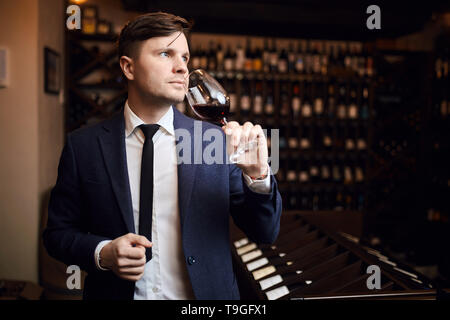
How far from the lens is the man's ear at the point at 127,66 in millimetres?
1112

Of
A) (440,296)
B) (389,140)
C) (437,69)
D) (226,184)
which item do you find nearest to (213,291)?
(226,184)

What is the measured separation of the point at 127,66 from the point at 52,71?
8.87ft

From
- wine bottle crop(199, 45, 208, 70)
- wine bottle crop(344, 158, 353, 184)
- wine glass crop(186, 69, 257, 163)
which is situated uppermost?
wine bottle crop(199, 45, 208, 70)

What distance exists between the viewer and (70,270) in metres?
1.26

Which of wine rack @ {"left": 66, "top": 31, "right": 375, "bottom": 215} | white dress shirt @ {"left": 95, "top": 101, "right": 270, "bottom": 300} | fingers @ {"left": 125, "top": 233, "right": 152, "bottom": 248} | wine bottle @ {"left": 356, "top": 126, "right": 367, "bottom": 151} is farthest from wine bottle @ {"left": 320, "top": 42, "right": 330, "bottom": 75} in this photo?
fingers @ {"left": 125, "top": 233, "right": 152, "bottom": 248}

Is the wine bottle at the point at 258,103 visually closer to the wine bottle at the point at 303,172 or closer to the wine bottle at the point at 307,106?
the wine bottle at the point at 307,106

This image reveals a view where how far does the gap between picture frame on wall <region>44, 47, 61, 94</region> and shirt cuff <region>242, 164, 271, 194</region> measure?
2.87 metres

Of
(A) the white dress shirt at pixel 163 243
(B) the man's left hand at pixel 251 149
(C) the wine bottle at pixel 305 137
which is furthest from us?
(C) the wine bottle at pixel 305 137

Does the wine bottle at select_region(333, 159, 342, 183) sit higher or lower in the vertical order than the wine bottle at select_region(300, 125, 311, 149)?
lower

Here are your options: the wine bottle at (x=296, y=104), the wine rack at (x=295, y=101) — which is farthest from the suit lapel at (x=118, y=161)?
the wine bottle at (x=296, y=104)

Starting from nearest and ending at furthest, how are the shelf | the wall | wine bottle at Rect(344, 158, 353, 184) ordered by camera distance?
1. the wall
2. the shelf
3. wine bottle at Rect(344, 158, 353, 184)

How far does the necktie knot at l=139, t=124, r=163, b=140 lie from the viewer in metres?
1.12

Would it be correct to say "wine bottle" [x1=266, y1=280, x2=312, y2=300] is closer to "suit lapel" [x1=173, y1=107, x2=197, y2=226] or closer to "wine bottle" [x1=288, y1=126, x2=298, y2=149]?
"suit lapel" [x1=173, y1=107, x2=197, y2=226]

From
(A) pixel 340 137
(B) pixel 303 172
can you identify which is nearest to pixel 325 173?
(B) pixel 303 172
